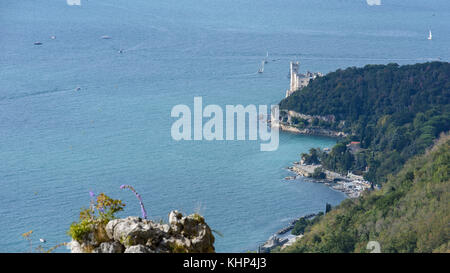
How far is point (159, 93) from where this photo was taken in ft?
118

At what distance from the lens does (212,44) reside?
151 feet

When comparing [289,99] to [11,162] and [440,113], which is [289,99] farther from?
[11,162]

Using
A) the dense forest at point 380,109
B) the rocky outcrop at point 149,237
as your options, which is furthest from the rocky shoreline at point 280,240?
the rocky outcrop at point 149,237

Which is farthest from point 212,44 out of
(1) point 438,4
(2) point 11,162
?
(1) point 438,4

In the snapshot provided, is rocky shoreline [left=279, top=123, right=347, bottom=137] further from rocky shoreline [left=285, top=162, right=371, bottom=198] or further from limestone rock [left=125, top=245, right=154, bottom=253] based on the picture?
limestone rock [left=125, top=245, right=154, bottom=253]

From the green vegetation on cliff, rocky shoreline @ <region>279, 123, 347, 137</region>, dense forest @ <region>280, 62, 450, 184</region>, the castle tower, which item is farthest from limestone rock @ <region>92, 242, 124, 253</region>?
the castle tower

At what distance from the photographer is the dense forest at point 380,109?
29.1 metres

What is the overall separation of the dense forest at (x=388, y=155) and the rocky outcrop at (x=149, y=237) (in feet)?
29.7

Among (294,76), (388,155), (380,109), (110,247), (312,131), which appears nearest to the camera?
(110,247)

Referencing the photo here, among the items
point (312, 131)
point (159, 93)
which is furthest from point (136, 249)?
point (159, 93)

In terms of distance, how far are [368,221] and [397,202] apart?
95 cm

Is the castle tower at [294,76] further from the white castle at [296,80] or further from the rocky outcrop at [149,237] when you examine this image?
the rocky outcrop at [149,237]

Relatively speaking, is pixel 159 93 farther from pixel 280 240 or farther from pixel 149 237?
pixel 149 237

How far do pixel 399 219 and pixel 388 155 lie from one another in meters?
14.0
